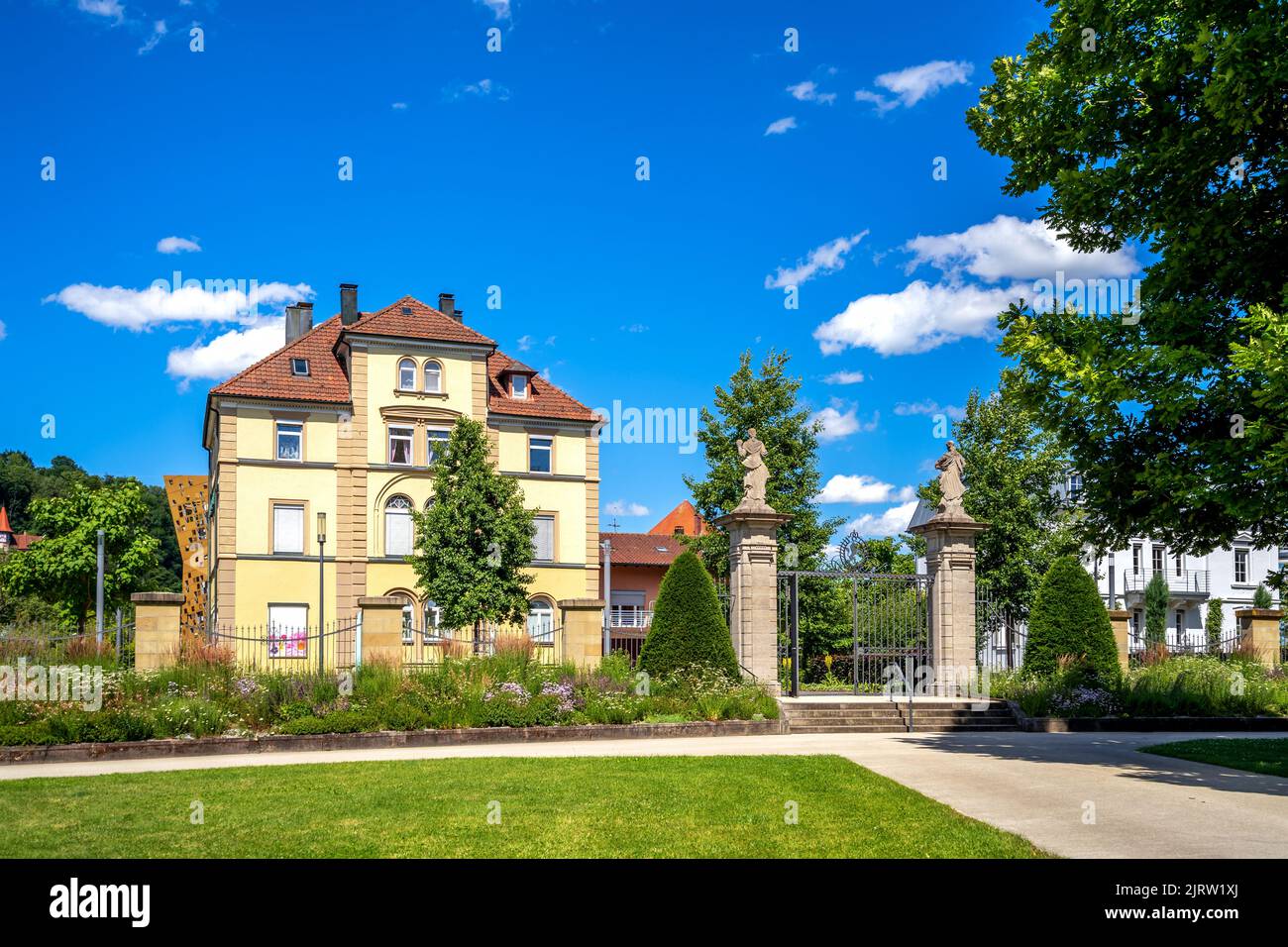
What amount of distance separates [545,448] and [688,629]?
78.1 ft

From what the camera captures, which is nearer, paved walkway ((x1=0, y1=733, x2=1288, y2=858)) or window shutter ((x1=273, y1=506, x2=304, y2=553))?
paved walkway ((x1=0, y1=733, x2=1288, y2=858))

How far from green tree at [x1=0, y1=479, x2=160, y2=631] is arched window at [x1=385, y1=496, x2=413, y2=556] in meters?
16.0

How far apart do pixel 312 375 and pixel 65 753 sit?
26.7 m

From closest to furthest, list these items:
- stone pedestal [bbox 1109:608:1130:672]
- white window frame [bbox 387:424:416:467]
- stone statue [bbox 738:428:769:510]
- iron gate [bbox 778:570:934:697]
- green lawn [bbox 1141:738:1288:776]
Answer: green lawn [bbox 1141:738:1288:776] < stone statue [bbox 738:428:769:510] < iron gate [bbox 778:570:934:697] < stone pedestal [bbox 1109:608:1130:672] < white window frame [bbox 387:424:416:467]

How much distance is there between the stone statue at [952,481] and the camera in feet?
72.9

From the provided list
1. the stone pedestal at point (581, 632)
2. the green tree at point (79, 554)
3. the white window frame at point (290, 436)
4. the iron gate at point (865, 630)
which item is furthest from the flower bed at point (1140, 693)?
the green tree at point (79, 554)

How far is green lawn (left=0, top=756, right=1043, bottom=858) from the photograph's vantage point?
7.80m

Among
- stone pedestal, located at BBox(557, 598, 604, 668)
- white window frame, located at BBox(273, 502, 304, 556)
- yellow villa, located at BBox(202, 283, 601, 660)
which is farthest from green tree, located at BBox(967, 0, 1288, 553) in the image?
white window frame, located at BBox(273, 502, 304, 556)

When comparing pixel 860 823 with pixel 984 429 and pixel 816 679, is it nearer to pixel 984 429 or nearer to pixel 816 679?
pixel 816 679

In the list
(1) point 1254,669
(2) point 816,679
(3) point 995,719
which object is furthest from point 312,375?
(1) point 1254,669

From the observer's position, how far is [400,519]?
40.0m

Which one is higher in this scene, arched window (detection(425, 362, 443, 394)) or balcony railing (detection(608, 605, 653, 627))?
arched window (detection(425, 362, 443, 394))

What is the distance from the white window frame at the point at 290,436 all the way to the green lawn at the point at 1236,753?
101 ft

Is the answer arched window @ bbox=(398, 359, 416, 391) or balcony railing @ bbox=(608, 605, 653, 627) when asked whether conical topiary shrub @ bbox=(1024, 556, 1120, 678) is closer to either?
arched window @ bbox=(398, 359, 416, 391)
